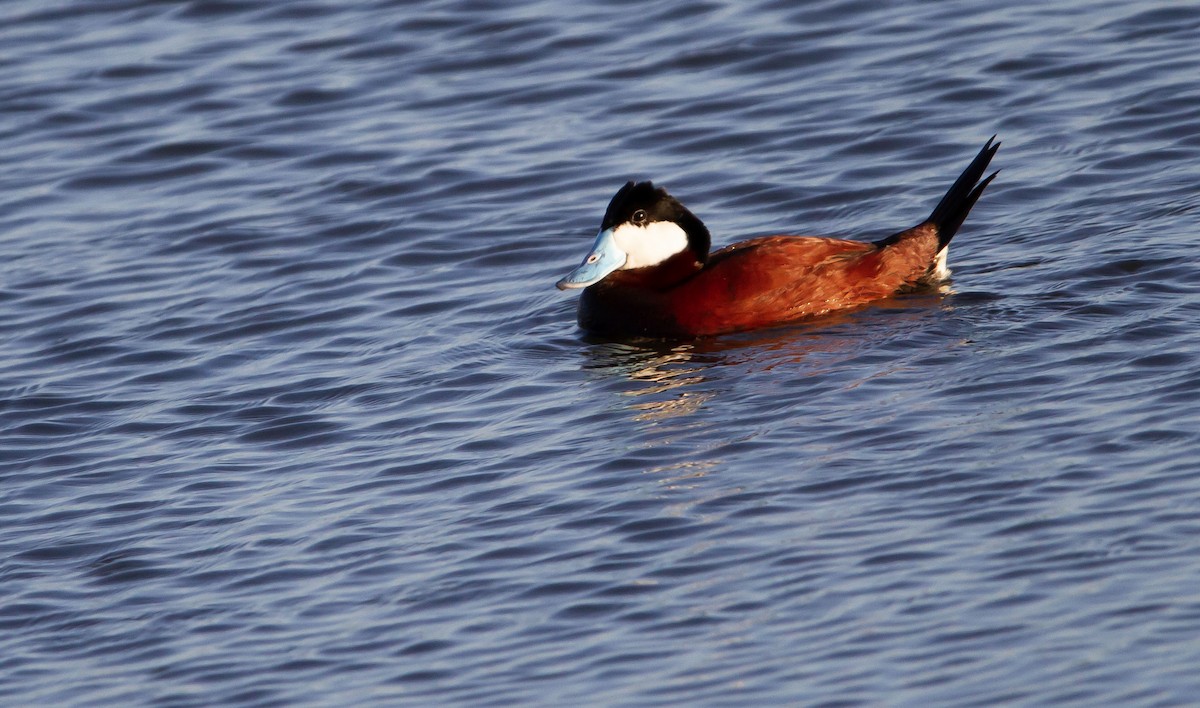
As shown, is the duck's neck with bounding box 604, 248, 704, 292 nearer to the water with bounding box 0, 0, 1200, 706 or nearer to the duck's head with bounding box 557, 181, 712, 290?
the duck's head with bounding box 557, 181, 712, 290

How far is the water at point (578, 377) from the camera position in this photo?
4.95 metres

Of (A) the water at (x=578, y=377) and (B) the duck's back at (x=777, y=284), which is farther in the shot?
(B) the duck's back at (x=777, y=284)

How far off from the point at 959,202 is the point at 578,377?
78.7 inches

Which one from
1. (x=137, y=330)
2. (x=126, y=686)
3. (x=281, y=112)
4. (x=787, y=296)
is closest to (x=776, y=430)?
(x=787, y=296)

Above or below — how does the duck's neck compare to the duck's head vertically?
below

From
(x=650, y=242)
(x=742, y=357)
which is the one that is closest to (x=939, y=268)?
(x=742, y=357)

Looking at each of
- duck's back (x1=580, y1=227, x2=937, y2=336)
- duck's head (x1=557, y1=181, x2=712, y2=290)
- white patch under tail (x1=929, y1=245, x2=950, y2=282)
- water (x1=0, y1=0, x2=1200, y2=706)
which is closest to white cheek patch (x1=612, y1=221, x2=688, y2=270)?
duck's head (x1=557, y1=181, x2=712, y2=290)

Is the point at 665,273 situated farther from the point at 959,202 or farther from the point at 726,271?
the point at 959,202

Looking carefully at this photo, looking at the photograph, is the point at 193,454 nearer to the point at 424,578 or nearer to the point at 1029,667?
the point at 424,578

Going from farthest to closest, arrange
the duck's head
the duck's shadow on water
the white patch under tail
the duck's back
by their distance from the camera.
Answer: the duck's head → the white patch under tail → the duck's back → the duck's shadow on water

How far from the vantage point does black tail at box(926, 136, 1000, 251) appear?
809 cm

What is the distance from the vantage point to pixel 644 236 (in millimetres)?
8266

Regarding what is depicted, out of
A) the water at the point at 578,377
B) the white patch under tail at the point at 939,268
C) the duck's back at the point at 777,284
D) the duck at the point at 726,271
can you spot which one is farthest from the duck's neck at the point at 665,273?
the white patch under tail at the point at 939,268

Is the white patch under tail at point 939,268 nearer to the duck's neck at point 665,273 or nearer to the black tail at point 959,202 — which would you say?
the black tail at point 959,202
